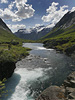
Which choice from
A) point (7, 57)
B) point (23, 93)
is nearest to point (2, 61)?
point (7, 57)

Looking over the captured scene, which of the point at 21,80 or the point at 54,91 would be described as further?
the point at 21,80

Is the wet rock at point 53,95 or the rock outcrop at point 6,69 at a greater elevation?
the rock outcrop at point 6,69

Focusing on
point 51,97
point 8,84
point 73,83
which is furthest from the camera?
point 8,84

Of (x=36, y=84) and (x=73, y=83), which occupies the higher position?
(x=73, y=83)

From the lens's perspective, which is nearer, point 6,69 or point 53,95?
point 53,95

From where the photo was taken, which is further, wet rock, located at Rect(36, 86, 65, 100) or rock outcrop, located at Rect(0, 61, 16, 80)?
rock outcrop, located at Rect(0, 61, 16, 80)

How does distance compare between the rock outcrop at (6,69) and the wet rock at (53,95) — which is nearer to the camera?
the wet rock at (53,95)

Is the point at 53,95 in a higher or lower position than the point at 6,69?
lower

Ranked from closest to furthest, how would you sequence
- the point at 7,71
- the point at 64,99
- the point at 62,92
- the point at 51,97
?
the point at 64,99
the point at 51,97
the point at 62,92
the point at 7,71

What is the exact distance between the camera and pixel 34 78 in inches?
1551

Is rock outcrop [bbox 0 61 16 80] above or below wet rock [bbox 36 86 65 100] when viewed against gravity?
above

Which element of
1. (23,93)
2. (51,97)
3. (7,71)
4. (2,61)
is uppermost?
(2,61)

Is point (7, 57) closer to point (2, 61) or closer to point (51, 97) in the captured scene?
point (2, 61)

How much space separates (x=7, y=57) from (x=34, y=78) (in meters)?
16.1
